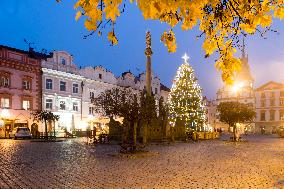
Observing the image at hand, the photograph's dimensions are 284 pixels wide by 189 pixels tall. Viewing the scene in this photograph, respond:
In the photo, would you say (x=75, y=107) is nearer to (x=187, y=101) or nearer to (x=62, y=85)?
(x=62, y=85)

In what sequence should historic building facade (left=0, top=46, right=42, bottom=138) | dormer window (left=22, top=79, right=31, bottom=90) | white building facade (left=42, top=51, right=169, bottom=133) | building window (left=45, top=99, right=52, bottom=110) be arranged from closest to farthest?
historic building facade (left=0, top=46, right=42, bottom=138) < dormer window (left=22, top=79, right=31, bottom=90) < building window (left=45, top=99, right=52, bottom=110) < white building facade (left=42, top=51, right=169, bottom=133)

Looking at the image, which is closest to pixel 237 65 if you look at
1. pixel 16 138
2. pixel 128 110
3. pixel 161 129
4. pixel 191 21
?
pixel 191 21

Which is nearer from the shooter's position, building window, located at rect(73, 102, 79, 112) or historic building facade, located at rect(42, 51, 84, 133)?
historic building facade, located at rect(42, 51, 84, 133)

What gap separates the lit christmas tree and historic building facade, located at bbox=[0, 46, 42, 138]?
681 inches

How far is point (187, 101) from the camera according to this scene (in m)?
45.1

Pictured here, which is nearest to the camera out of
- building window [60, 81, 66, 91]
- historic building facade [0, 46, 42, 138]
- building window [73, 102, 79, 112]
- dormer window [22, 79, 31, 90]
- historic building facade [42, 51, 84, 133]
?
historic building facade [0, 46, 42, 138]

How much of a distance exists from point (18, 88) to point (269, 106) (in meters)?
64.3

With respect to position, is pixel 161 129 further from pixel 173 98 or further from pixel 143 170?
pixel 143 170

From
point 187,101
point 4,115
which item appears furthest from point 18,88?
point 187,101

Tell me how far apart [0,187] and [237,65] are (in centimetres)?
661

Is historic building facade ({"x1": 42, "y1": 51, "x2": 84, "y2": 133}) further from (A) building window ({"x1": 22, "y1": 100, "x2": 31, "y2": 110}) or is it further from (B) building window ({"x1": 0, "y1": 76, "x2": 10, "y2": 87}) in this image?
(B) building window ({"x1": 0, "y1": 76, "x2": 10, "y2": 87})

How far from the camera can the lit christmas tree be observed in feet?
147

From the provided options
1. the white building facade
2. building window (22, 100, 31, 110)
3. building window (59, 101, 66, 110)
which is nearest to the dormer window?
building window (22, 100, 31, 110)

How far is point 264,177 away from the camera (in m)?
11.0
